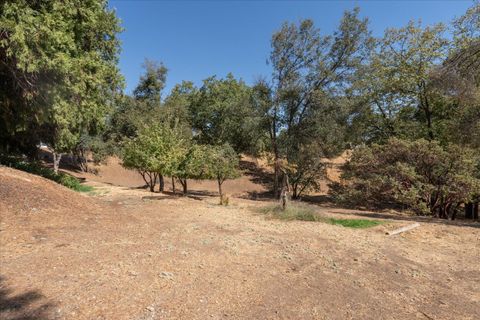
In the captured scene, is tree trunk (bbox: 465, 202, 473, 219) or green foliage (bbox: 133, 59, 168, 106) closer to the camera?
tree trunk (bbox: 465, 202, 473, 219)

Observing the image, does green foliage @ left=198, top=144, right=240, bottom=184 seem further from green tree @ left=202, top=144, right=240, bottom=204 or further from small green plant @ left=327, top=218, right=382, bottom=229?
small green plant @ left=327, top=218, right=382, bottom=229

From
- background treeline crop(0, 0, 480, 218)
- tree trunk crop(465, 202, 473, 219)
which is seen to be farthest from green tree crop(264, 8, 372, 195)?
tree trunk crop(465, 202, 473, 219)

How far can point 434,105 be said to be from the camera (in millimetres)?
17828

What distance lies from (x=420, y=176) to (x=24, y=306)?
13.6 meters

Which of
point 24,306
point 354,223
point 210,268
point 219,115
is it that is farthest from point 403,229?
point 219,115

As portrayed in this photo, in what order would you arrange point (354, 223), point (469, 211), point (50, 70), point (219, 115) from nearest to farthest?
1. point (354, 223)
2. point (50, 70)
3. point (469, 211)
4. point (219, 115)

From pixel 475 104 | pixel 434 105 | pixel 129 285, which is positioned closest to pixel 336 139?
pixel 434 105

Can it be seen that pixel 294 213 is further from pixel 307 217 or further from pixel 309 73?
pixel 309 73

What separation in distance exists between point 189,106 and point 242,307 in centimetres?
2932

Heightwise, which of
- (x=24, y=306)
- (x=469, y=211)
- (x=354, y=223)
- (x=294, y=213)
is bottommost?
(x=24, y=306)

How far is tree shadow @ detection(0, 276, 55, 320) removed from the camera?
281 centimetres

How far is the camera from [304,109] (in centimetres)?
1994

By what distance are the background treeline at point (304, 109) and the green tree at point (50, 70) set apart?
0.15 ft

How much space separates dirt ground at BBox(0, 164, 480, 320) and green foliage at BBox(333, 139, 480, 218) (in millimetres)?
4635
